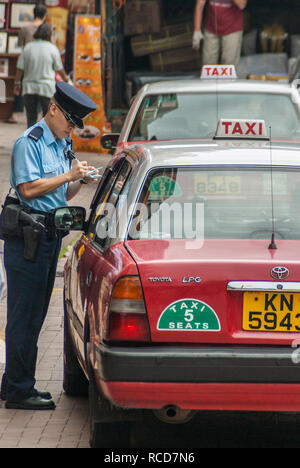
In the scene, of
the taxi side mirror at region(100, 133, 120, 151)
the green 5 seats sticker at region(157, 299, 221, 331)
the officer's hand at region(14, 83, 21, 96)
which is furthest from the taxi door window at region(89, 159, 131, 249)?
the officer's hand at region(14, 83, 21, 96)

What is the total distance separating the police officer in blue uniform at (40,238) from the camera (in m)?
5.91

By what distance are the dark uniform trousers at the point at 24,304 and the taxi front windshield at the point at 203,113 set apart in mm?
4241

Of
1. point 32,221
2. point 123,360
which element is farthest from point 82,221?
point 123,360

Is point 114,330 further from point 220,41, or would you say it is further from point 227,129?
point 220,41

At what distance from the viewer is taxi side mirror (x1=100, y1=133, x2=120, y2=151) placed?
10.7 meters

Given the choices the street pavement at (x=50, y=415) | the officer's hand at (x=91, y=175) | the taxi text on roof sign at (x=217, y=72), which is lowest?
the street pavement at (x=50, y=415)

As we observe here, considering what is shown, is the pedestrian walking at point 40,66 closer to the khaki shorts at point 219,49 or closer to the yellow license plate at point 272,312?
the khaki shorts at point 219,49

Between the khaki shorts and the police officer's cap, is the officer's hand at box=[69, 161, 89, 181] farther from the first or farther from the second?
the khaki shorts

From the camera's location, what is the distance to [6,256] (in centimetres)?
601

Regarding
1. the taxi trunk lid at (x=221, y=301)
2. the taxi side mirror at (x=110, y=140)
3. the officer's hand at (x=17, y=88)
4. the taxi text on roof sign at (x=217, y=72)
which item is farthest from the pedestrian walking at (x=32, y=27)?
the taxi trunk lid at (x=221, y=301)

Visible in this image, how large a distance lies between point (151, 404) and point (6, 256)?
5.61ft

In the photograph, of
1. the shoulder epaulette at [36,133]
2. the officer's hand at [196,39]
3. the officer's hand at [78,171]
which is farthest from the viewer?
the officer's hand at [196,39]

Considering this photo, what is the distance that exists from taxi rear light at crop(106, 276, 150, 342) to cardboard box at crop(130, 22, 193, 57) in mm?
11344

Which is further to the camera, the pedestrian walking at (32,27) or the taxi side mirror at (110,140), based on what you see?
the pedestrian walking at (32,27)
